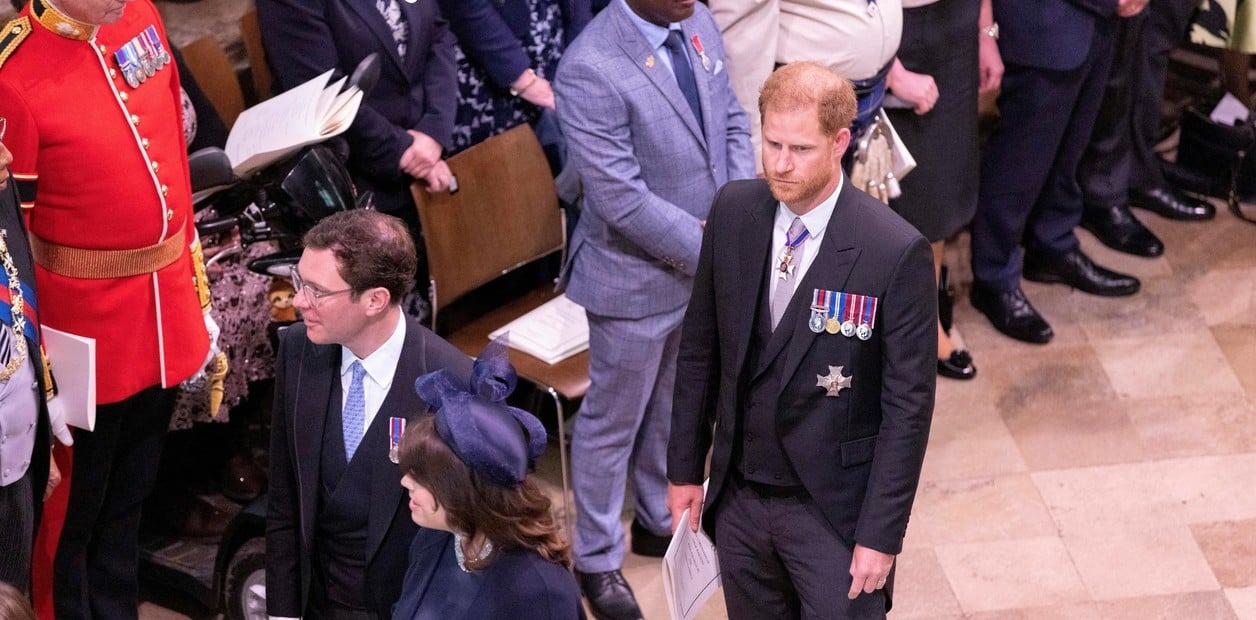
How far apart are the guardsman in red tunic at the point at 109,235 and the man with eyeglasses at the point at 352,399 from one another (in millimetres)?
535

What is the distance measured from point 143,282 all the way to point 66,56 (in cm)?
53

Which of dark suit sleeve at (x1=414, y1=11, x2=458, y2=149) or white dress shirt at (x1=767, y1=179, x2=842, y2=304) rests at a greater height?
white dress shirt at (x1=767, y1=179, x2=842, y2=304)

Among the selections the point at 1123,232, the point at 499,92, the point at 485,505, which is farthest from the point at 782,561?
the point at 1123,232

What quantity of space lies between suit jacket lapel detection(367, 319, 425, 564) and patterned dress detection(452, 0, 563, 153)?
171 centimetres

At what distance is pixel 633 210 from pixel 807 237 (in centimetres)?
81

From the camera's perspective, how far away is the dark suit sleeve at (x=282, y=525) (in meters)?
3.01

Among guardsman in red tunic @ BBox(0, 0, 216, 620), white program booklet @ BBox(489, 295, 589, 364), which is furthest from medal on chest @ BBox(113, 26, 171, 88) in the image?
white program booklet @ BBox(489, 295, 589, 364)

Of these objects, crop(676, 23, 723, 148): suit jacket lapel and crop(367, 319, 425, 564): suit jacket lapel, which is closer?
crop(367, 319, 425, 564): suit jacket lapel

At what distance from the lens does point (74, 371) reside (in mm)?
3217

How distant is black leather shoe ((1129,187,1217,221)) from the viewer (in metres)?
5.84

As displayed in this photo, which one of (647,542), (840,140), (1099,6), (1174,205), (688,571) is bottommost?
(1174,205)

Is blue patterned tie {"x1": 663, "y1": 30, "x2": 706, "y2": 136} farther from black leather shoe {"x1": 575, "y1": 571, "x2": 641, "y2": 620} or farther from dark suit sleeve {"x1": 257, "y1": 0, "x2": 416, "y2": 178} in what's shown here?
black leather shoe {"x1": 575, "y1": 571, "x2": 641, "y2": 620}

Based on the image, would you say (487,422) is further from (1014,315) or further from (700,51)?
(1014,315)

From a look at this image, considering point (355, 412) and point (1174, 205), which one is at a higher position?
point (355, 412)
